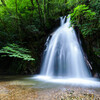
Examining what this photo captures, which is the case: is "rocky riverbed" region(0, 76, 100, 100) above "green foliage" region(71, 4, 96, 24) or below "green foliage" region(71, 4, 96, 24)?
below

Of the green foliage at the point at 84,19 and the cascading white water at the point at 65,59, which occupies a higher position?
the green foliage at the point at 84,19

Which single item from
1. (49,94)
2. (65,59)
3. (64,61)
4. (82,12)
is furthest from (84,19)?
(49,94)

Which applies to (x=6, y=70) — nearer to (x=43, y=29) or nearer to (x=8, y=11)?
(x=8, y=11)

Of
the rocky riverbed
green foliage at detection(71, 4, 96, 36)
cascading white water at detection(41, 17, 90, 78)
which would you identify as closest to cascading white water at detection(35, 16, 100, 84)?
cascading white water at detection(41, 17, 90, 78)

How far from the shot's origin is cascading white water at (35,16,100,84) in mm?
5846

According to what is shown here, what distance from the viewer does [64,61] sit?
21.4ft

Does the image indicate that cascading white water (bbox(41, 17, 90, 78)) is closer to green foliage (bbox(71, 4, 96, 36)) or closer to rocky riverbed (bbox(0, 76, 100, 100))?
green foliage (bbox(71, 4, 96, 36))

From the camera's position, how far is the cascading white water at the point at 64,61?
19.2ft

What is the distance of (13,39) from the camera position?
26.8ft

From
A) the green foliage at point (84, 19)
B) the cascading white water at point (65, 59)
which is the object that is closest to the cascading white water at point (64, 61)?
the cascading white water at point (65, 59)

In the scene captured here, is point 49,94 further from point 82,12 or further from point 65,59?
point 82,12

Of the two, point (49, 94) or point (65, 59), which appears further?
point (65, 59)

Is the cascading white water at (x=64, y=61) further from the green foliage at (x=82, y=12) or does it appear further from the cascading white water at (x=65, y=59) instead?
the green foliage at (x=82, y=12)

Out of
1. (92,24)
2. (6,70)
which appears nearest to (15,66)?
(6,70)
